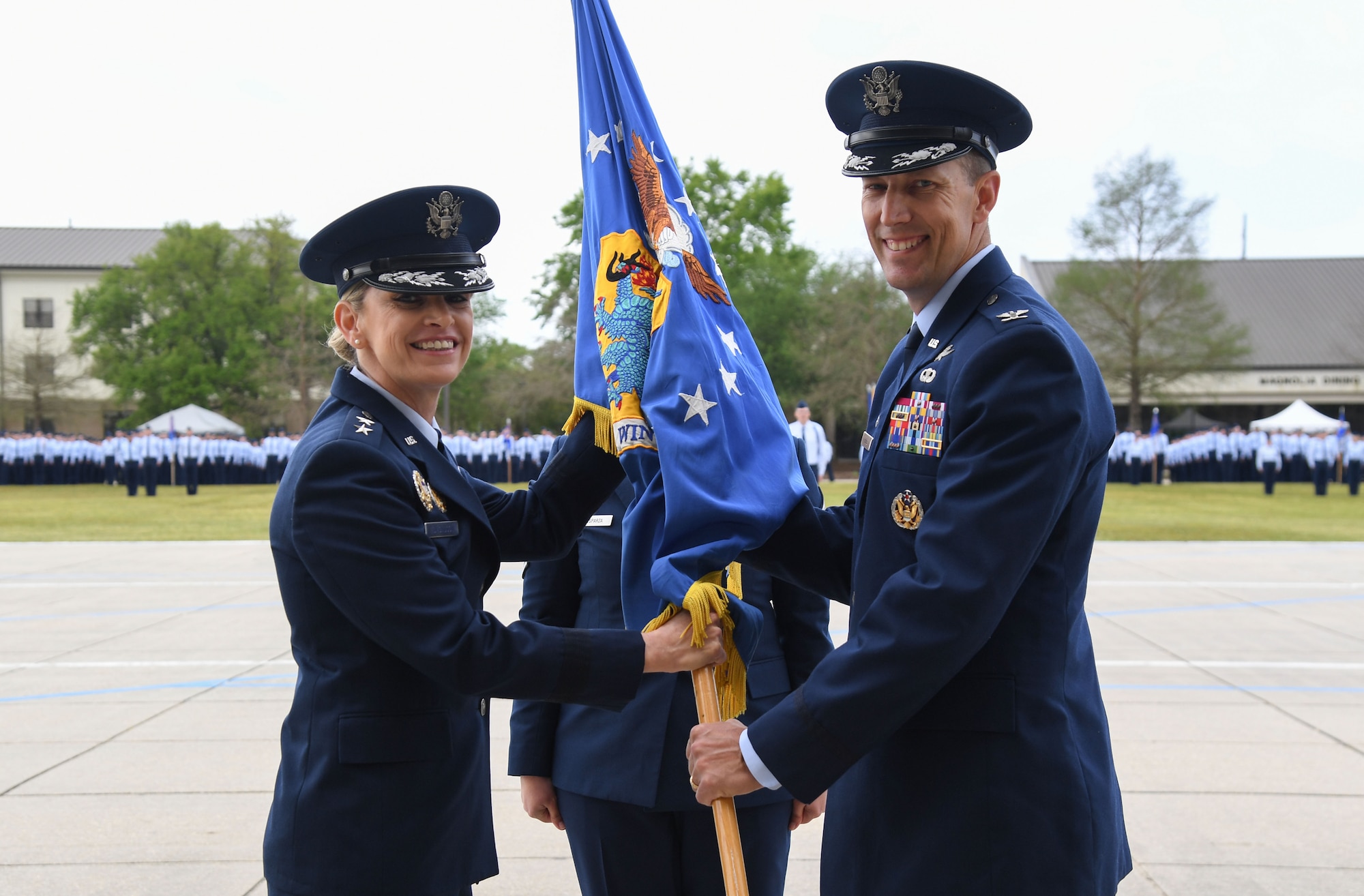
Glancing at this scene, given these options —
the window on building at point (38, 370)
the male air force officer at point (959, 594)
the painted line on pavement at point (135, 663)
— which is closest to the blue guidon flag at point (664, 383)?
the male air force officer at point (959, 594)

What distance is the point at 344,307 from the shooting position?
269 cm

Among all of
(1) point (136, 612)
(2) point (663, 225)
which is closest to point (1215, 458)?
(1) point (136, 612)

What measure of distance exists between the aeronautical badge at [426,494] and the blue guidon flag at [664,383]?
517mm

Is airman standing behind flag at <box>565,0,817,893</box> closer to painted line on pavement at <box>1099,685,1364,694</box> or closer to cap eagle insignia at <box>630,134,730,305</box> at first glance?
cap eagle insignia at <box>630,134,730,305</box>

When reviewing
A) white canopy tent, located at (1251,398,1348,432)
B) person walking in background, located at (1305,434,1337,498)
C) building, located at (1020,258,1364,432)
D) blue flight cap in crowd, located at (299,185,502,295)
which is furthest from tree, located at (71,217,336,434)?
blue flight cap in crowd, located at (299,185,502,295)

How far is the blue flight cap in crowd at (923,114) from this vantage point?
7.36ft

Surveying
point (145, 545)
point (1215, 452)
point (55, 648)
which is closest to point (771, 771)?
point (55, 648)

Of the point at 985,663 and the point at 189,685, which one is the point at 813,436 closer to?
the point at 189,685

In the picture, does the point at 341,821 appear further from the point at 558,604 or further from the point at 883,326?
the point at 883,326

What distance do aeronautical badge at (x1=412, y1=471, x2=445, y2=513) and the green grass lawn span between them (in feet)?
51.2

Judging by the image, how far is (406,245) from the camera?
2.62 meters

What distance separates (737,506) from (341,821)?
1.13 meters

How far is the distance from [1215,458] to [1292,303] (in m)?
24.7

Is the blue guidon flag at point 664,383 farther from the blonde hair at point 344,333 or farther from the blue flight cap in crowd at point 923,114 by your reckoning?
the blue flight cap in crowd at point 923,114
